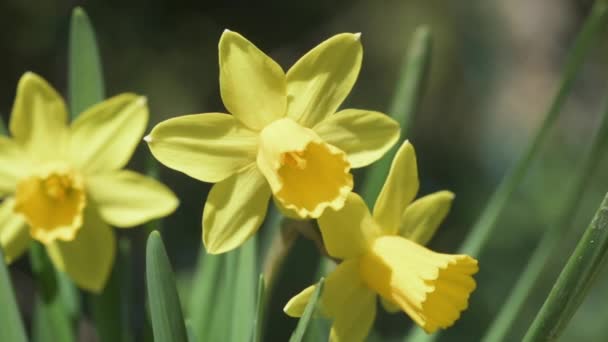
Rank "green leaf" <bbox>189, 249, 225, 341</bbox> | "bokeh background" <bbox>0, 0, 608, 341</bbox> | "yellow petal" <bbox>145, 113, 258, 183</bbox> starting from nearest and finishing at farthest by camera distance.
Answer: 1. "yellow petal" <bbox>145, 113, 258, 183</bbox>
2. "green leaf" <bbox>189, 249, 225, 341</bbox>
3. "bokeh background" <bbox>0, 0, 608, 341</bbox>

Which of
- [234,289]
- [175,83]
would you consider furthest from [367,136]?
[175,83]

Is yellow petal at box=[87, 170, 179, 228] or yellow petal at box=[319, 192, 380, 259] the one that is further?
yellow petal at box=[87, 170, 179, 228]

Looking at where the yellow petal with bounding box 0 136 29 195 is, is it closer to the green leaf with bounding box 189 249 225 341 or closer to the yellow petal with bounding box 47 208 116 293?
the yellow petal with bounding box 47 208 116 293

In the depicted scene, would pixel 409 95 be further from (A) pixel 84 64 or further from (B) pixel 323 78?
(A) pixel 84 64

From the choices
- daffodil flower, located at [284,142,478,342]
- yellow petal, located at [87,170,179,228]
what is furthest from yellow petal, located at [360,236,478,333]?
yellow petal, located at [87,170,179,228]

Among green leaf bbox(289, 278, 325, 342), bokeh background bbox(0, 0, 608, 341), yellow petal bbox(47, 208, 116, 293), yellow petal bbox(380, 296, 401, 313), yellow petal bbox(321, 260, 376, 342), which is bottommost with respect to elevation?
bokeh background bbox(0, 0, 608, 341)

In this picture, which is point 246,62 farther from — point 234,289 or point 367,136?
point 234,289
